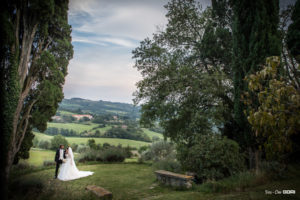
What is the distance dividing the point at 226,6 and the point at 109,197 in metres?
13.3

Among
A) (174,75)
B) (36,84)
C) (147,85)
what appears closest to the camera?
(36,84)

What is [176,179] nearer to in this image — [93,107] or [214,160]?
[214,160]

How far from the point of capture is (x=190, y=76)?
33.1 feet

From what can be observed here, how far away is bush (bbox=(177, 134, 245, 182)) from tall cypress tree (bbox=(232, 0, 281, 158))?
1501mm

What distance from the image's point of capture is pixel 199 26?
12.1 meters

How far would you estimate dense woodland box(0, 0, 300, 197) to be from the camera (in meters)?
5.29

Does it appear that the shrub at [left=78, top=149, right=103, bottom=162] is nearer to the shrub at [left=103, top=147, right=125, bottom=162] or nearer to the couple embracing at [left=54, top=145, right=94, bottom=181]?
the shrub at [left=103, top=147, right=125, bottom=162]

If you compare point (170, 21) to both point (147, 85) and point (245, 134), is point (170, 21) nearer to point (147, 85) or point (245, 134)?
point (147, 85)

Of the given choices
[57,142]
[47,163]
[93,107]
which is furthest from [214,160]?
[93,107]

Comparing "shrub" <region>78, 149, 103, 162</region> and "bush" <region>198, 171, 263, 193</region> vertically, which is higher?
"bush" <region>198, 171, 263, 193</region>

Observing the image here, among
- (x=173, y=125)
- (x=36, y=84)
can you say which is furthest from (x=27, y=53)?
(x=173, y=125)

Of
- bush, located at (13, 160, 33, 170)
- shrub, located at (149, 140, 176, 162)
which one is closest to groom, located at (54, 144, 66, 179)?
bush, located at (13, 160, 33, 170)

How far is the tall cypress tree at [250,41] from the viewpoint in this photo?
295 inches

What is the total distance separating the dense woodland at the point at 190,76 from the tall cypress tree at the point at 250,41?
0.15 feet
